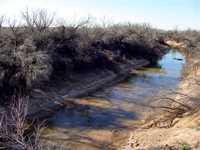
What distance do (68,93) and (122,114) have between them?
4945 mm

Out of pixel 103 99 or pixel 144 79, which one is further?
pixel 144 79

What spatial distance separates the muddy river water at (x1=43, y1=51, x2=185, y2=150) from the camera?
16750mm

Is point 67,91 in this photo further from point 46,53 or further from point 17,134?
point 17,134

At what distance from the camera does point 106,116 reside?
20.6m

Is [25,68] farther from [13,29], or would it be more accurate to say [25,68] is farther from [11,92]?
[13,29]

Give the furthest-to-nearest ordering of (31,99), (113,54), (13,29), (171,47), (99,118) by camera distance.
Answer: (171,47)
(113,54)
(13,29)
(31,99)
(99,118)

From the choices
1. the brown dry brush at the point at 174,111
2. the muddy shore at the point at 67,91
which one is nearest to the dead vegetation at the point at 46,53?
the muddy shore at the point at 67,91

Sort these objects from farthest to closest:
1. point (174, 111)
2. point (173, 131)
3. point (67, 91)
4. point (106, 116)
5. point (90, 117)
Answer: point (67, 91), point (106, 116), point (174, 111), point (90, 117), point (173, 131)

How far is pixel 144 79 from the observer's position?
32625 millimetres

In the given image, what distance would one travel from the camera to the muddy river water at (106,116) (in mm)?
16750

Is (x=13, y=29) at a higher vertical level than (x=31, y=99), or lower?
higher

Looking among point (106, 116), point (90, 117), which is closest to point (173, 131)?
point (106, 116)

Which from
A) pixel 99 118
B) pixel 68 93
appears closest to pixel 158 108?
pixel 99 118

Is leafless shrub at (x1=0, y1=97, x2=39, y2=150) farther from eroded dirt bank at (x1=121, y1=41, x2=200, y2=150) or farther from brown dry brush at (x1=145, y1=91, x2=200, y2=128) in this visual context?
brown dry brush at (x1=145, y1=91, x2=200, y2=128)
